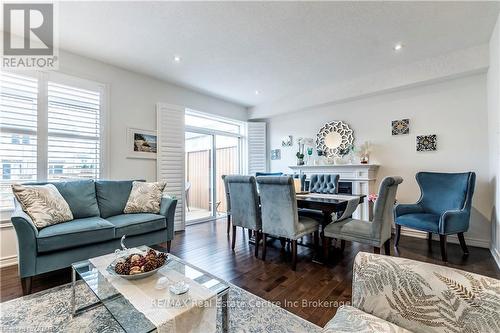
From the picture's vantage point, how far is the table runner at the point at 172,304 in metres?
1.12

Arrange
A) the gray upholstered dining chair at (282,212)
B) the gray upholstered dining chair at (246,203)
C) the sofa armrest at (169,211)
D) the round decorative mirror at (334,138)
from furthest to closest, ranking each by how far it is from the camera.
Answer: the round decorative mirror at (334,138), the sofa armrest at (169,211), the gray upholstered dining chair at (246,203), the gray upholstered dining chair at (282,212)

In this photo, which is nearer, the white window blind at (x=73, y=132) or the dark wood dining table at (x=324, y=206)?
the dark wood dining table at (x=324, y=206)

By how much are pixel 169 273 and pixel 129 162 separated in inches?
106

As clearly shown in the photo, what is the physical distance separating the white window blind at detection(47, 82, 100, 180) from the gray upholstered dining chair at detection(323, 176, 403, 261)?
3.45 metres

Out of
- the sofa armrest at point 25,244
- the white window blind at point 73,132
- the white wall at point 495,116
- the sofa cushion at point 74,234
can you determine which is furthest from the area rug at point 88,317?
the white wall at point 495,116

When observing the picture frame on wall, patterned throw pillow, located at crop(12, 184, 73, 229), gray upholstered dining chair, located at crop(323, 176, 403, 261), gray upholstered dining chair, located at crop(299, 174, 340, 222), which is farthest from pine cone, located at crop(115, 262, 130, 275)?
gray upholstered dining chair, located at crop(299, 174, 340, 222)

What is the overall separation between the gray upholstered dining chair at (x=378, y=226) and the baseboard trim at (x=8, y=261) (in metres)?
3.70

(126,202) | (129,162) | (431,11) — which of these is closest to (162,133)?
(129,162)

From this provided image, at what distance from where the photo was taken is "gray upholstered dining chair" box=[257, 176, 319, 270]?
2.48 meters

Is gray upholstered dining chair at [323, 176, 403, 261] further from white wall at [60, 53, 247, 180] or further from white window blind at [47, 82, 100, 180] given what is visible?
white window blind at [47, 82, 100, 180]

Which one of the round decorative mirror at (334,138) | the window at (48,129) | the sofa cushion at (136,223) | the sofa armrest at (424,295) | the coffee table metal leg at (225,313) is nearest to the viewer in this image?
the sofa armrest at (424,295)

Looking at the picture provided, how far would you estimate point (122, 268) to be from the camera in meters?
1.47

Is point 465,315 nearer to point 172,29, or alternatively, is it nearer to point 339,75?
point 172,29

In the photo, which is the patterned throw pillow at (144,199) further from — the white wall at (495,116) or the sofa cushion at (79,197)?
the white wall at (495,116)
